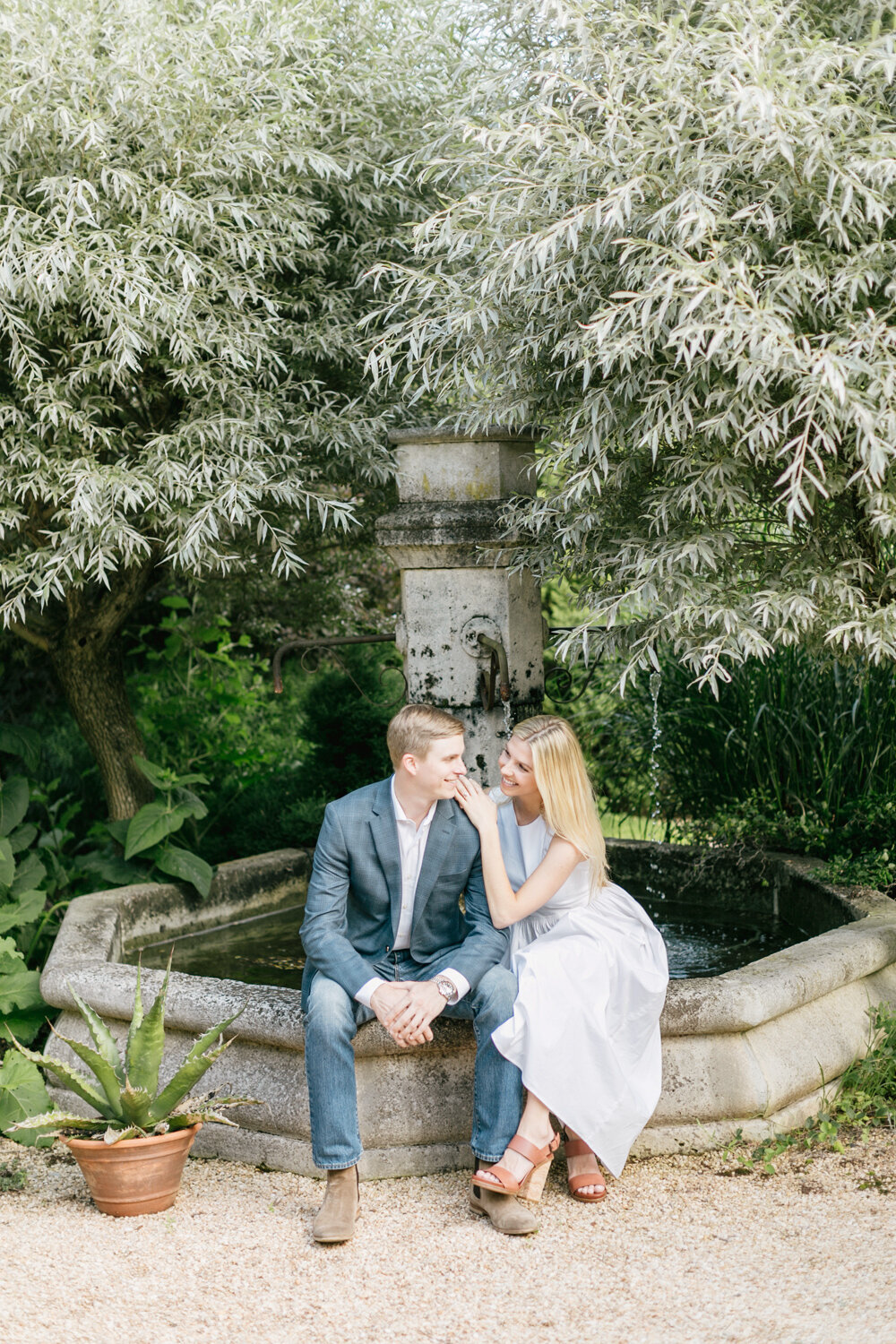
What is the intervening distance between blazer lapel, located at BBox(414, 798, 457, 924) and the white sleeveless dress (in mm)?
291

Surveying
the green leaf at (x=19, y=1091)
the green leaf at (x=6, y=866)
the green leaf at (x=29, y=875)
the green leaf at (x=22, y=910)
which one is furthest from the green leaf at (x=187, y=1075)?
the green leaf at (x=29, y=875)

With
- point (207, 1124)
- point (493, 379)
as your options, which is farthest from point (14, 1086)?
point (493, 379)

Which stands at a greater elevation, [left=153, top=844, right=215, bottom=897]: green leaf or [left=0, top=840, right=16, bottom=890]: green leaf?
[left=0, top=840, right=16, bottom=890]: green leaf

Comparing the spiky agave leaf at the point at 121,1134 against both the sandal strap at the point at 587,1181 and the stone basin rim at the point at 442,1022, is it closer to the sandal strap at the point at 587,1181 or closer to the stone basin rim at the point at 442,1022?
the stone basin rim at the point at 442,1022

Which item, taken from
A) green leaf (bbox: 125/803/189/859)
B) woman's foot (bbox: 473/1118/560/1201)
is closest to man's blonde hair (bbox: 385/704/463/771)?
woman's foot (bbox: 473/1118/560/1201)

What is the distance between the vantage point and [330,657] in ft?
18.8

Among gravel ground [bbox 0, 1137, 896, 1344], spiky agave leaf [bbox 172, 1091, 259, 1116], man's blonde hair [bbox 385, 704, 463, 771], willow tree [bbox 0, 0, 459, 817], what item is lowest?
gravel ground [bbox 0, 1137, 896, 1344]

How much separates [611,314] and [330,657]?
10.0ft

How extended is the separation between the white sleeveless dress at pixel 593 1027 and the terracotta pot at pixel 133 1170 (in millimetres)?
878

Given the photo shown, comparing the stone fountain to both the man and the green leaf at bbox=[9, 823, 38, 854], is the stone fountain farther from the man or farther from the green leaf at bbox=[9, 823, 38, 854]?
the green leaf at bbox=[9, 823, 38, 854]

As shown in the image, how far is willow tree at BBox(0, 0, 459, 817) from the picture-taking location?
13.1 feet

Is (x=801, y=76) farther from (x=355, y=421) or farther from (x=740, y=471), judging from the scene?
(x=355, y=421)

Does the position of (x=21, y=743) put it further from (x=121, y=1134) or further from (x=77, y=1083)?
(x=121, y=1134)

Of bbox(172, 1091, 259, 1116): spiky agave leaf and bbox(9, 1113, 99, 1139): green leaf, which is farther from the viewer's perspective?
bbox(172, 1091, 259, 1116): spiky agave leaf
